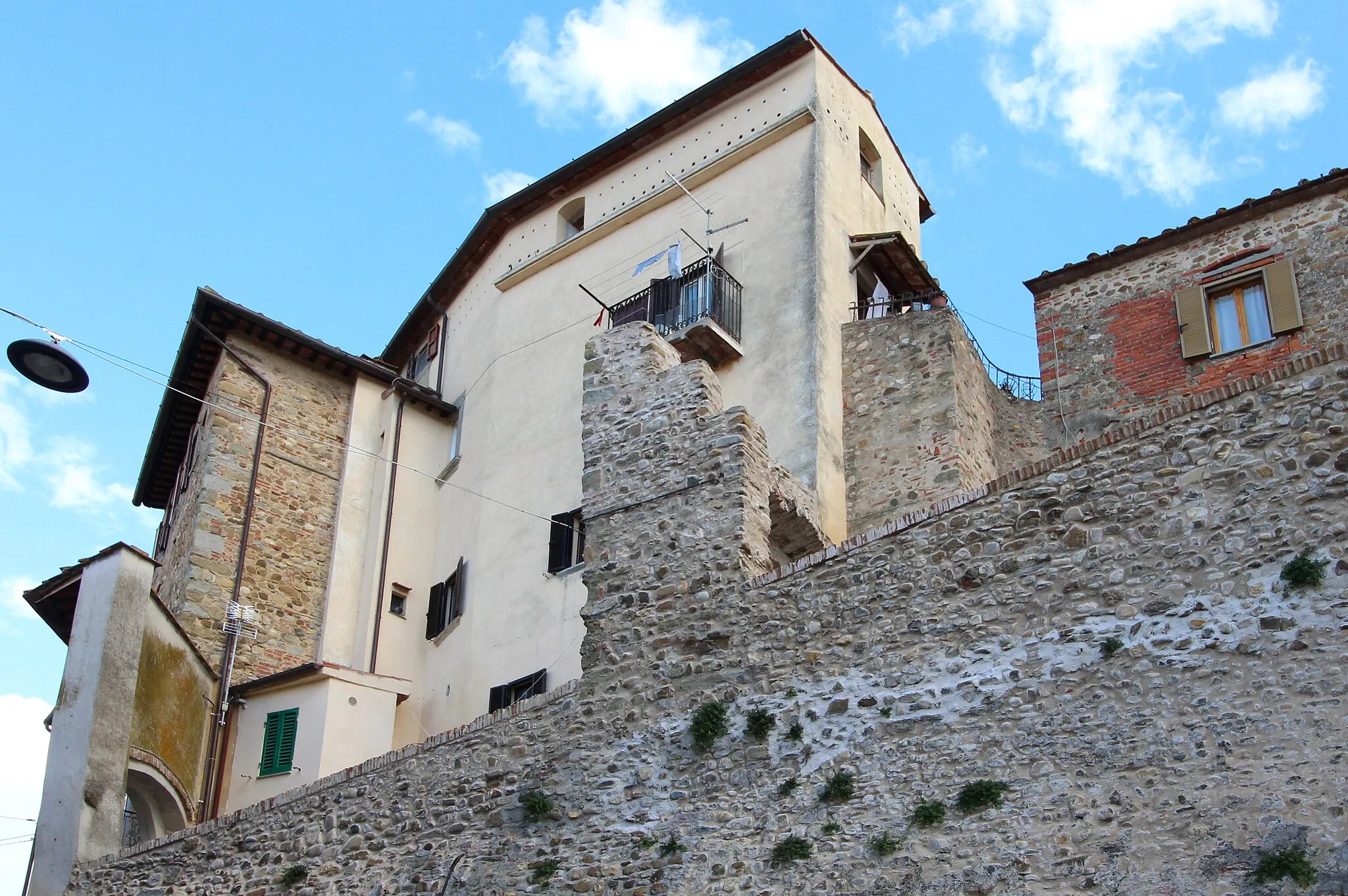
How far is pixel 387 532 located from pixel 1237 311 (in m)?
12.9

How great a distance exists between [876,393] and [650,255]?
180 inches

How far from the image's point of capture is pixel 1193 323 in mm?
17750

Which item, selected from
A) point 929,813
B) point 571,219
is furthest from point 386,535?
point 929,813

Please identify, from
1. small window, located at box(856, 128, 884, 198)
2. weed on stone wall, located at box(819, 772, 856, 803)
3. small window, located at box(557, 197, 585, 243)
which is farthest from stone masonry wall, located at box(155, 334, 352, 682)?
weed on stone wall, located at box(819, 772, 856, 803)

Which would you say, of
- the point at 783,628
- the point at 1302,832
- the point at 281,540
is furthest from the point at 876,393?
the point at 1302,832

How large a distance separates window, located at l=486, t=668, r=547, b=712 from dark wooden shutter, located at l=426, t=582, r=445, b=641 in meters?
2.33

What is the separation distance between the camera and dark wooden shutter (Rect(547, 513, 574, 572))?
20.5m

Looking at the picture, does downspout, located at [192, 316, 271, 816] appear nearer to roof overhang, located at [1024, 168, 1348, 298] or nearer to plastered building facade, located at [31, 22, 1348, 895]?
plastered building facade, located at [31, 22, 1348, 895]

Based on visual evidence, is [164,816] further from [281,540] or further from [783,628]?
[783,628]

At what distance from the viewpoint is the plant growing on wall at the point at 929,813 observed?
→ 10.2m

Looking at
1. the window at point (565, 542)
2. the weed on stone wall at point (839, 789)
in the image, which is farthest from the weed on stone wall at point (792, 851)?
the window at point (565, 542)

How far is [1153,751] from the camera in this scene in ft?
31.7

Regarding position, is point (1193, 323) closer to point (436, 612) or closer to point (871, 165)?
point (871, 165)

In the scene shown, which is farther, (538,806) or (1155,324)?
(1155,324)
